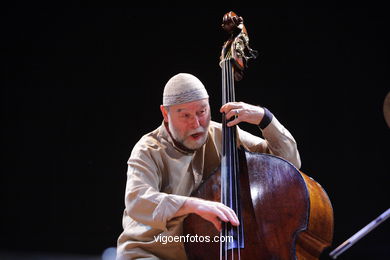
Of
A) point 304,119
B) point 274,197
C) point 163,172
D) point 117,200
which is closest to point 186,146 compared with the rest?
point 163,172

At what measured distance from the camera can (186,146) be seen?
6.41ft

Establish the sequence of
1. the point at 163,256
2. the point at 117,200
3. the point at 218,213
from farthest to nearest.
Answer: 1. the point at 117,200
2. the point at 163,256
3. the point at 218,213

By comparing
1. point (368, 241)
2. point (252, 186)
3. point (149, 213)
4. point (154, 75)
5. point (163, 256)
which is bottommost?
point (368, 241)

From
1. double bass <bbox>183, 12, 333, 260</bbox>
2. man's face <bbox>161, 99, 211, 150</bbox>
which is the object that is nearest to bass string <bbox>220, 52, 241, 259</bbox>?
double bass <bbox>183, 12, 333, 260</bbox>

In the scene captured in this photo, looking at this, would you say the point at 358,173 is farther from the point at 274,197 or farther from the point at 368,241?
the point at 274,197

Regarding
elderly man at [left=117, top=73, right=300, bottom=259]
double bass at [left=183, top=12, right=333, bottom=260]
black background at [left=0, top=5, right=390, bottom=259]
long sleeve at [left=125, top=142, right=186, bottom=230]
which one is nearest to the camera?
double bass at [left=183, top=12, right=333, bottom=260]

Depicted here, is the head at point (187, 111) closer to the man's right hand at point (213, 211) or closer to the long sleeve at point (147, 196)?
the long sleeve at point (147, 196)

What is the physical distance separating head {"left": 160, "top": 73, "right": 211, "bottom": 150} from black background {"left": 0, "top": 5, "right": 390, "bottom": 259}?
1.01 metres

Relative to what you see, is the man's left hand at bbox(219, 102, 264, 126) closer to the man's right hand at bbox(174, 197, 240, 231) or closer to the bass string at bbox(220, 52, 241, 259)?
the bass string at bbox(220, 52, 241, 259)

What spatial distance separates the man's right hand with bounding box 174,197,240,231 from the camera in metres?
1.53

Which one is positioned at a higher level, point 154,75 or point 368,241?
point 154,75

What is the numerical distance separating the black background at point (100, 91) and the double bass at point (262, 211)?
111 cm

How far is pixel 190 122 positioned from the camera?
1897 millimetres

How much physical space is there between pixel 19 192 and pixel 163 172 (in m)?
1.70
